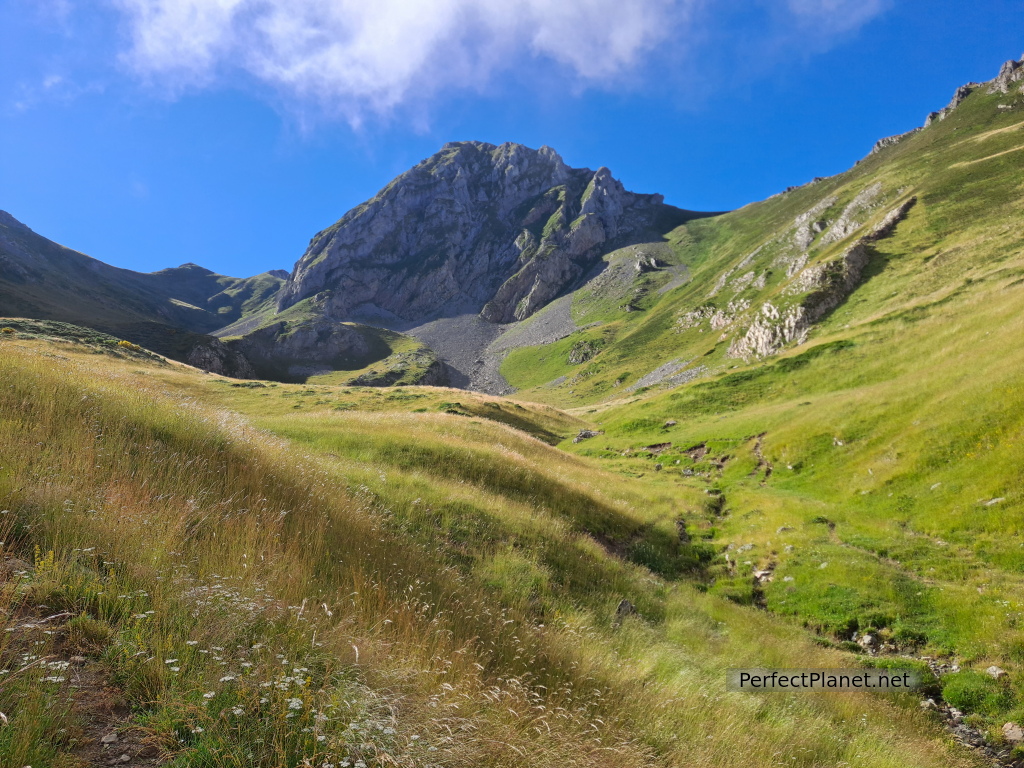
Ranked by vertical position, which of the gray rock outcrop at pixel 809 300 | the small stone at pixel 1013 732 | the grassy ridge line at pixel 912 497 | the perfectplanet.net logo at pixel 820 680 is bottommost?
the perfectplanet.net logo at pixel 820 680

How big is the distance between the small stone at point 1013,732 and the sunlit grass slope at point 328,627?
4.34ft

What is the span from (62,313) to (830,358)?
22468cm

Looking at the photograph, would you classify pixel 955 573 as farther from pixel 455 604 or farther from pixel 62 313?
pixel 62 313

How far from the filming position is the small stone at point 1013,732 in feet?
26.6

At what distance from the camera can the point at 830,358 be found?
41.2 m

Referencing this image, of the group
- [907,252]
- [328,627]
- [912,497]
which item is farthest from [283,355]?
[328,627]

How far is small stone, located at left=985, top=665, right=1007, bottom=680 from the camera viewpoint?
9.24 m

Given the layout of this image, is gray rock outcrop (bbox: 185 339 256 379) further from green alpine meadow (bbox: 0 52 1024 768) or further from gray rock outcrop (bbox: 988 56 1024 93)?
gray rock outcrop (bbox: 988 56 1024 93)

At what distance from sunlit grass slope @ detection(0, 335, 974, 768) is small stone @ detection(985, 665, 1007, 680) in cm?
199

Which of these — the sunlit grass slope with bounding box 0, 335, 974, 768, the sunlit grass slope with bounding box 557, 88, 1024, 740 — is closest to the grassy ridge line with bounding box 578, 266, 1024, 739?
the sunlit grass slope with bounding box 557, 88, 1024, 740

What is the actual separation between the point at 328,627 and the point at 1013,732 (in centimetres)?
1260

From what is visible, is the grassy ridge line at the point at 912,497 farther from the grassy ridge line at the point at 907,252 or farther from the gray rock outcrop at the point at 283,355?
the gray rock outcrop at the point at 283,355

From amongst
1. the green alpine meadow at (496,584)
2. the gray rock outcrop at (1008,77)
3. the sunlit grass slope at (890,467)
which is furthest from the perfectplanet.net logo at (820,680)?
the gray rock outcrop at (1008,77)

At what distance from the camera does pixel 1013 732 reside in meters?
8.19
